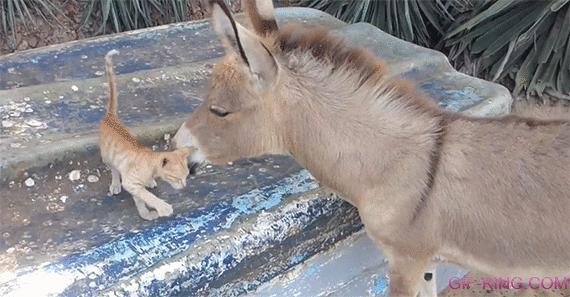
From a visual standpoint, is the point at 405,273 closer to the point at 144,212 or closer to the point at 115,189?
the point at 144,212

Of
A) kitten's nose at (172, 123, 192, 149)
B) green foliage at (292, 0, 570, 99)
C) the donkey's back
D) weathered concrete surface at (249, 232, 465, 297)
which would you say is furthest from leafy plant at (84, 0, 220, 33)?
the donkey's back

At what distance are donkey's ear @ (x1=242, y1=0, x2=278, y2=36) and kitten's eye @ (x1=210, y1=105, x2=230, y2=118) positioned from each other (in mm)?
196

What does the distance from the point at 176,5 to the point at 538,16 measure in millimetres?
1750

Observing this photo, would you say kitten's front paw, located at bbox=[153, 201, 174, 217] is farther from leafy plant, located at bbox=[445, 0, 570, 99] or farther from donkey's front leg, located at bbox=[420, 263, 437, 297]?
leafy plant, located at bbox=[445, 0, 570, 99]

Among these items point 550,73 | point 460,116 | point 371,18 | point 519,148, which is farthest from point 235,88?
→ point 550,73

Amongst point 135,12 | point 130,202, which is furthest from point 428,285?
point 135,12

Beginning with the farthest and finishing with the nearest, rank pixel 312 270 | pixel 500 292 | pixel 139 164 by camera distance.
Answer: pixel 500 292, pixel 312 270, pixel 139 164

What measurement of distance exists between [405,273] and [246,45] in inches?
25.9

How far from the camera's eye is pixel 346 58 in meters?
1.78

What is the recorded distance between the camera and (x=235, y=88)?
1736mm

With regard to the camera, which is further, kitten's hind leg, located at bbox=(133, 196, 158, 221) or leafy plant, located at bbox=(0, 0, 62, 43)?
leafy plant, located at bbox=(0, 0, 62, 43)

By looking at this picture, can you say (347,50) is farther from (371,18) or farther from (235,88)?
(371,18)

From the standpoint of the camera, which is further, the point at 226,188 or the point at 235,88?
the point at 226,188

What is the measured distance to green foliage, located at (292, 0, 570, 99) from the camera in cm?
372
